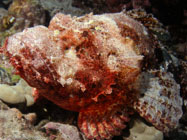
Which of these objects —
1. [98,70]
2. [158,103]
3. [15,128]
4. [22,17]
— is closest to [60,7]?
A: [22,17]

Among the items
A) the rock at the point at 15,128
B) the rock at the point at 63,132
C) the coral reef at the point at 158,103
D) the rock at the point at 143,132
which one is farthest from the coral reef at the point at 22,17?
the rock at the point at 143,132

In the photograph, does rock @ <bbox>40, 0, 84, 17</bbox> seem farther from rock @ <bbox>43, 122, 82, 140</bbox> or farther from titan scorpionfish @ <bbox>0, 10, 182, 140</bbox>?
rock @ <bbox>43, 122, 82, 140</bbox>

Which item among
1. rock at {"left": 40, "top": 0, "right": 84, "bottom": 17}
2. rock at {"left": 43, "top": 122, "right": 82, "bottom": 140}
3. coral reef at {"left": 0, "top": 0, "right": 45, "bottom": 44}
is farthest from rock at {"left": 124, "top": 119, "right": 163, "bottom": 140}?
rock at {"left": 40, "top": 0, "right": 84, "bottom": 17}

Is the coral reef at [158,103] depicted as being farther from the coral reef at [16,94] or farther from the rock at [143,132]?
the coral reef at [16,94]

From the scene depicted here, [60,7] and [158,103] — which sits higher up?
[60,7]

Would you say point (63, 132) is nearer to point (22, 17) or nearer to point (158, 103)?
point (158, 103)

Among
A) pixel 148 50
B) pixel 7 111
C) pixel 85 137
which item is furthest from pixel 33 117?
pixel 148 50

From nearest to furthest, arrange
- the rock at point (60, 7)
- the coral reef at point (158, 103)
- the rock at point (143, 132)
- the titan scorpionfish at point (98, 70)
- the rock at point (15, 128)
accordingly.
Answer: the rock at point (15, 128), the titan scorpionfish at point (98, 70), the coral reef at point (158, 103), the rock at point (143, 132), the rock at point (60, 7)

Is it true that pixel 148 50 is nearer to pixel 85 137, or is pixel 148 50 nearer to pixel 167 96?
pixel 167 96
